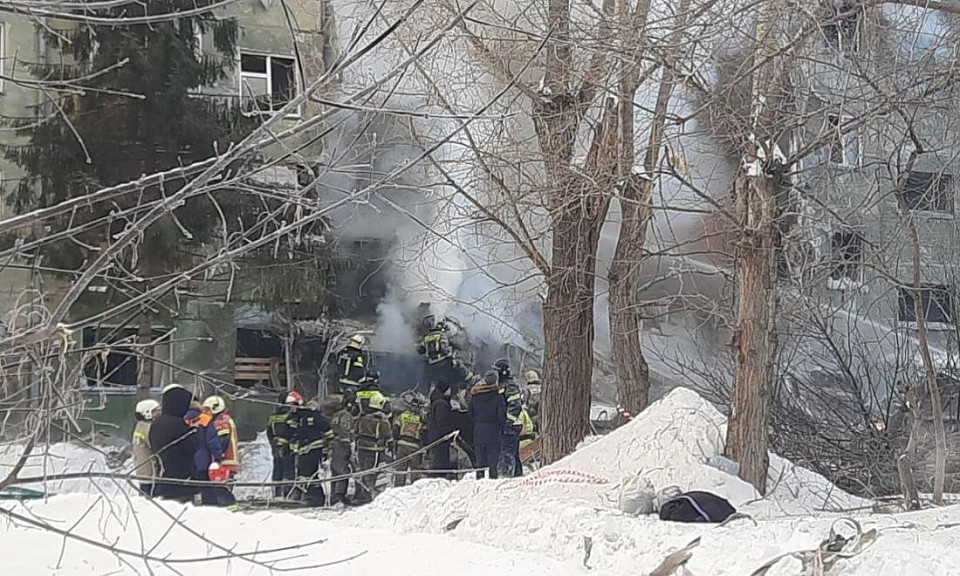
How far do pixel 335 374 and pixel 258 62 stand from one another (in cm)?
550

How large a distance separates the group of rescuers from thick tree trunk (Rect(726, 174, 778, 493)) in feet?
9.38

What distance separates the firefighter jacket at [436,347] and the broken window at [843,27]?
32.9ft

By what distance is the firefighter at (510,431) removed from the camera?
12477 millimetres

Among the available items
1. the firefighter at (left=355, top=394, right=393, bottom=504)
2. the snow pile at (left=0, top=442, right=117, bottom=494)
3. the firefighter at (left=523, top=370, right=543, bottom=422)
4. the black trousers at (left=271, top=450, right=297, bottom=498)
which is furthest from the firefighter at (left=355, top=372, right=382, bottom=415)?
the snow pile at (left=0, top=442, right=117, bottom=494)

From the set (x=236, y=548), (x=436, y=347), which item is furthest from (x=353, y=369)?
(x=236, y=548)

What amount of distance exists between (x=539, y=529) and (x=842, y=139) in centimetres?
466

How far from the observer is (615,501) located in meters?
7.67

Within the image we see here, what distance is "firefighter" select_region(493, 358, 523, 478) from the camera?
12477 millimetres

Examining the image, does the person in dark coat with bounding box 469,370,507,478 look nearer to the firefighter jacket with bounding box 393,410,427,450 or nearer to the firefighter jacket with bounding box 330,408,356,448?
the firefighter jacket with bounding box 393,410,427,450

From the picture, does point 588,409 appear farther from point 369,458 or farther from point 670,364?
point 670,364

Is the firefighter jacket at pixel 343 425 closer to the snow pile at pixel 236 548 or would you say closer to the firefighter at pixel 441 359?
the firefighter at pixel 441 359

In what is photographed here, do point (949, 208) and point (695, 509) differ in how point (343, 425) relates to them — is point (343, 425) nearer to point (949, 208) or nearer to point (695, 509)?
point (695, 509)

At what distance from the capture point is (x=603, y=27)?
868 cm

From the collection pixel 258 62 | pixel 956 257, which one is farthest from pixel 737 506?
pixel 258 62
